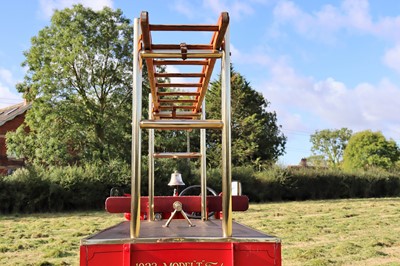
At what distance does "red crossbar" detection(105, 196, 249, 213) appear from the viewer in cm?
430

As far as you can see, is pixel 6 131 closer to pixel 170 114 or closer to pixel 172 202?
pixel 170 114

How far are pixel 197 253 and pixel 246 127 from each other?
1434 inches

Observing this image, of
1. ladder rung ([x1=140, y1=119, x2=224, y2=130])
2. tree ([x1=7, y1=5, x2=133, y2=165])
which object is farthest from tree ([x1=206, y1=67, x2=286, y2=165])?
ladder rung ([x1=140, y1=119, x2=224, y2=130])

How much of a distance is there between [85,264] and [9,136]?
30.1m

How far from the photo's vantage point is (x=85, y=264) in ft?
8.43

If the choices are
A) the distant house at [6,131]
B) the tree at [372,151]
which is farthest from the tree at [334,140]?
the distant house at [6,131]

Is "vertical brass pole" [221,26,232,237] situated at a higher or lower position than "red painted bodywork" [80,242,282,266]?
higher

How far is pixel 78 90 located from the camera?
2933 centimetres

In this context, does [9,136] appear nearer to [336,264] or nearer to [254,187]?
[254,187]

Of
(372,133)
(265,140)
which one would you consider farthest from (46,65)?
(372,133)

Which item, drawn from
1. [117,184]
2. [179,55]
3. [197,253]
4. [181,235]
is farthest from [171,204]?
[117,184]

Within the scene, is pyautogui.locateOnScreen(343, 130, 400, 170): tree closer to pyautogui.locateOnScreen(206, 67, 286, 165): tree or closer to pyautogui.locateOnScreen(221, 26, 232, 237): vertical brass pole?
pyautogui.locateOnScreen(206, 67, 286, 165): tree

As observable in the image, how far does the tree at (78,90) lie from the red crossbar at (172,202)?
24.5 metres

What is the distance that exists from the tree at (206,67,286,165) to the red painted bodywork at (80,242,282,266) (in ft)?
103
